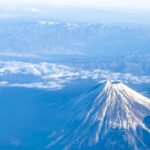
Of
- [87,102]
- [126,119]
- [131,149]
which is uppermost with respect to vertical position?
[87,102]

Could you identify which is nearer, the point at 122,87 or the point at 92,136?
the point at 92,136

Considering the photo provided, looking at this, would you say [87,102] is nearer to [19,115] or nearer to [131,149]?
[19,115]

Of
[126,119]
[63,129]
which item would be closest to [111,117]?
[126,119]

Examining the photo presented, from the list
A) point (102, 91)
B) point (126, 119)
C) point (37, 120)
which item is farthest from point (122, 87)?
point (37, 120)

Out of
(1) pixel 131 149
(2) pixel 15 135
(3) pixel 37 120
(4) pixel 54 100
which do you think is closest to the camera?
(1) pixel 131 149

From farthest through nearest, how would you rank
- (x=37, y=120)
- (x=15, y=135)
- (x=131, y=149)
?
(x=37, y=120) < (x=15, y=135) < (x=131, y=149)

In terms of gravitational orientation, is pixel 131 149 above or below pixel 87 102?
below
